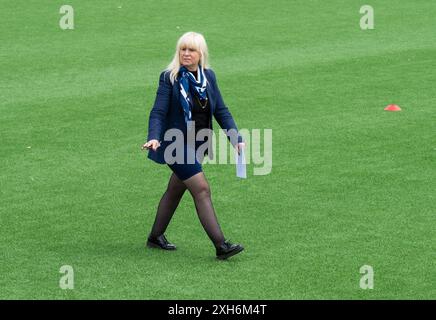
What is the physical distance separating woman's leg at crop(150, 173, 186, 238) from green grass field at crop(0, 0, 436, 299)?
0.22m

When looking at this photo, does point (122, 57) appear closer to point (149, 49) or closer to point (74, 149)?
point (149, 49)

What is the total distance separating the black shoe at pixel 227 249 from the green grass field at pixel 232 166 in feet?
0.29

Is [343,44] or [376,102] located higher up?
[343,44]

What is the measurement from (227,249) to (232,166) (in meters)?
3.37

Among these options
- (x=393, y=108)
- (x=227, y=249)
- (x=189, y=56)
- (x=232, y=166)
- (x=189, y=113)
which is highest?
(x=393, y=108)

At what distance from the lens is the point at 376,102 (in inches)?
590

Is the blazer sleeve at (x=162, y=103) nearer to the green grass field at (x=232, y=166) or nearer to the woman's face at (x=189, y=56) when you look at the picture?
the woman's face at (x=189, y=56)

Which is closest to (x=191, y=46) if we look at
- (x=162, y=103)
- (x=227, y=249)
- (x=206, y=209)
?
(x=162, y=103)

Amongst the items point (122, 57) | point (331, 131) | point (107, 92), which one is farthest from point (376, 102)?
point (122, 57)

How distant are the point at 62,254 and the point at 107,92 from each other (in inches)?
271

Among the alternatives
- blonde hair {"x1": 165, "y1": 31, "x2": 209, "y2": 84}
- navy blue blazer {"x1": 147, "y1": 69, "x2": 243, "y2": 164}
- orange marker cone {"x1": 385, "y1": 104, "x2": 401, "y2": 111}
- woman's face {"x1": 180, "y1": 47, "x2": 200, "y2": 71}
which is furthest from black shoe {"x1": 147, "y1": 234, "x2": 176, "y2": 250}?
orange marker cone {"x1": 385, "y1": 104, "x2": 401, "y2": 111}

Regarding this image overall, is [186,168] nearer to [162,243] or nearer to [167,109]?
[167,109]

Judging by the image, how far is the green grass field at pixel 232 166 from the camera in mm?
8484

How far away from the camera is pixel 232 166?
12.0 meters
